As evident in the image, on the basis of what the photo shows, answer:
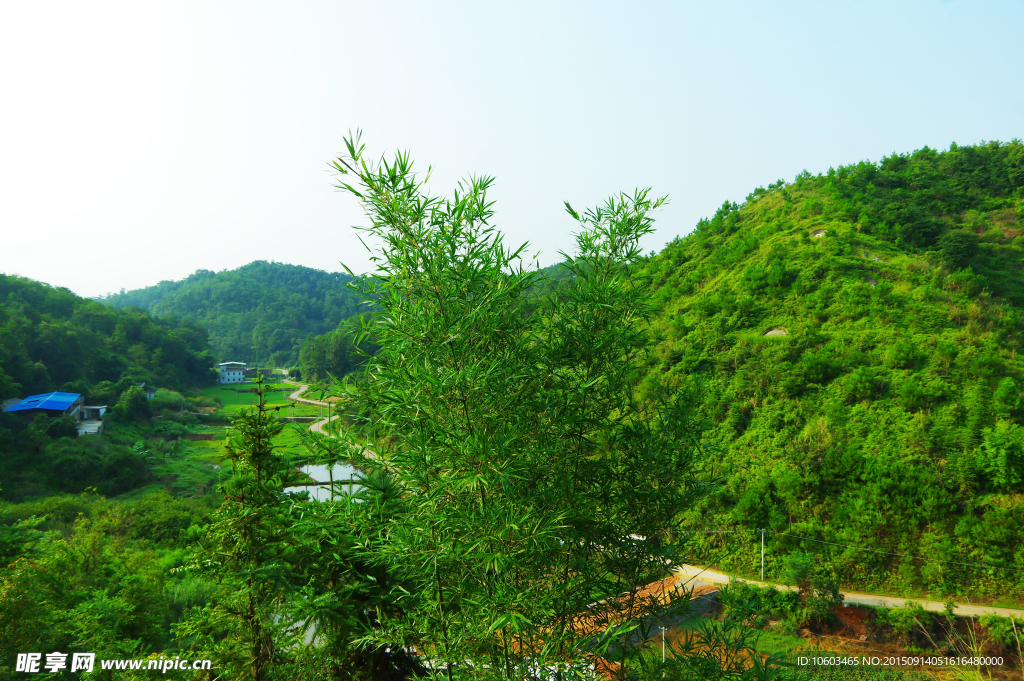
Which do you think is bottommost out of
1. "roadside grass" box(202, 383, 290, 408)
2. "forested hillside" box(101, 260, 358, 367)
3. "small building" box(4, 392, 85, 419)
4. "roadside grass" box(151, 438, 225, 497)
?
"roadside grass" box(151, 438, 225, 497)

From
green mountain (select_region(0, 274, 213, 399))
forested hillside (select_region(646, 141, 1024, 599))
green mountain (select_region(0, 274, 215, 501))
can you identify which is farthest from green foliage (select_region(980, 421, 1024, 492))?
green mountain (select_region(0, 274, 213, 399))

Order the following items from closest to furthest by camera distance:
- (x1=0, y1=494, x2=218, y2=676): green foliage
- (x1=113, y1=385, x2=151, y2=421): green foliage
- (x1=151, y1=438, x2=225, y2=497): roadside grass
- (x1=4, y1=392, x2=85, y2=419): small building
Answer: (x1=0, y1=494, x2=218, y2=676): green foliage
(x1=151, y1=438, x2=225, y2=497): roadside grass
(x1=4, y1=392, x2=85, y2=419): small building
(x1=113, y1=385, x2=151, y2=421): green foliage

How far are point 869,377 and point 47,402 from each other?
31.7m

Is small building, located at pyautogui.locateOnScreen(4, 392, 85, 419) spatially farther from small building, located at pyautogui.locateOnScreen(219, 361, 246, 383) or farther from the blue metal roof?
small building, located at pyautogui.locateOnScreen(219, 361, 246, 383)

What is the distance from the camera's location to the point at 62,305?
101 feet

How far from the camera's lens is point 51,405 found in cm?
2238

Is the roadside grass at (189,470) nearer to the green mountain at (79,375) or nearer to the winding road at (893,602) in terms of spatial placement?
the green mountain at (79,375)

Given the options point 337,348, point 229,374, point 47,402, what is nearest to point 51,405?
point 47,402

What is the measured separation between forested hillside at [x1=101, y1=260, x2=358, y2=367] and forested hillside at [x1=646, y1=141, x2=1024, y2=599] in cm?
4018

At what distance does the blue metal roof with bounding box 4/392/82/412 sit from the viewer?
21.7m

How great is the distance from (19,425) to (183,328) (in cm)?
2220

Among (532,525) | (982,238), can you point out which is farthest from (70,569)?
(982,238)

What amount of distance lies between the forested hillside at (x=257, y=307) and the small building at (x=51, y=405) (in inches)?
903

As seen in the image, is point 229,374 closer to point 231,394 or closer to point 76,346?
point 231,394
